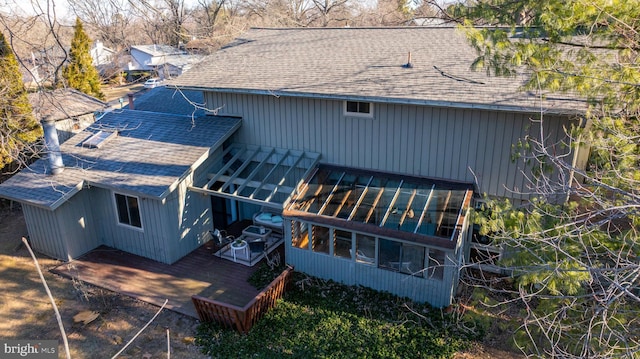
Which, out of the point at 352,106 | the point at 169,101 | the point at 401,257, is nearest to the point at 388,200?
the point at 401,257

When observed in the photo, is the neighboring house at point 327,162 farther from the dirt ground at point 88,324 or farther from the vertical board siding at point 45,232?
the dirt ground at point 88,324

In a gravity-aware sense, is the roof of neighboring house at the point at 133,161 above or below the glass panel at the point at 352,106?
below

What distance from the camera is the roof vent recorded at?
1332 cm

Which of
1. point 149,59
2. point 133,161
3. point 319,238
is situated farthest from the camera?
point 149,59

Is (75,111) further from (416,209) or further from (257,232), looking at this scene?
(416,209)

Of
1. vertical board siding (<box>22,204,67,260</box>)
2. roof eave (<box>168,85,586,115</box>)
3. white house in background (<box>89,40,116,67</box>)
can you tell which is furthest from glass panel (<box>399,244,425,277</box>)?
white house in background (<box>89,40,116,67</box>)

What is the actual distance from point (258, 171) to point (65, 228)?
5384mm

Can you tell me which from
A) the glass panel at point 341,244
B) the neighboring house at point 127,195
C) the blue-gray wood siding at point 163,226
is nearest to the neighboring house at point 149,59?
the neighboring house at point 127,195

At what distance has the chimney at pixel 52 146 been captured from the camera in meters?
11.7

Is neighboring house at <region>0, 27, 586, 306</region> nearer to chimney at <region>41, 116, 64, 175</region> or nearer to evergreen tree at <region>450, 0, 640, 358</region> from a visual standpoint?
chimney at <region>41, 116, 64, 175</region>

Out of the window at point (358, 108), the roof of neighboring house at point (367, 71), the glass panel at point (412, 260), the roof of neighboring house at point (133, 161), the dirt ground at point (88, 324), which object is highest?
the roof of neighboring house at point (367, 71)

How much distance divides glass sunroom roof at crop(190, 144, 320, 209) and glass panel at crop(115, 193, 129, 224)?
202 centimetres

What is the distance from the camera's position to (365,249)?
10344 mm

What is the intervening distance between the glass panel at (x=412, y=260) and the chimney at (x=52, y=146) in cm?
961
